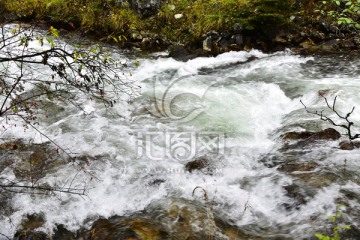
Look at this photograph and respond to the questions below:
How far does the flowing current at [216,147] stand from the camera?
3.69 m

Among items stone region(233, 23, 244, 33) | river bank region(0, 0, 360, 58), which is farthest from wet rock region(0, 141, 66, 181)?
stone region(233, 23, 244, 33)

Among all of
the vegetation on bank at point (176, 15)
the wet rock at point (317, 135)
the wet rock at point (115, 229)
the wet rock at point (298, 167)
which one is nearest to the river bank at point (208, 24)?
the vegetation on bank at point (176, 15)

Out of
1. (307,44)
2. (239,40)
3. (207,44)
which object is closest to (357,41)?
(307,44)

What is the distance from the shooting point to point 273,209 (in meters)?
3.71

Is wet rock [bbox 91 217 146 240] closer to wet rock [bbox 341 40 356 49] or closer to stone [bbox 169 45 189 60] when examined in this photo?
stone [bbox 169 45 189 60]

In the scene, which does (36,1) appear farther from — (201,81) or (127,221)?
(127,221)

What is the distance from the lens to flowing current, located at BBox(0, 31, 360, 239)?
12.1ft

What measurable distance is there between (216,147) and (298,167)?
1321mm

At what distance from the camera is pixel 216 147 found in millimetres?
5094

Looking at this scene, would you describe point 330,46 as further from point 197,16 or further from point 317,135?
point 317,135

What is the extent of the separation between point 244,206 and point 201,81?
4363 mm

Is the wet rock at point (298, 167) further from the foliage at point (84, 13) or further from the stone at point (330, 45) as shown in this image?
the foliage at point (84, 13)

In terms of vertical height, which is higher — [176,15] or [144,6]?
[144,6]

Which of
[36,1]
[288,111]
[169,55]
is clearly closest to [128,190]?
[288,111]
